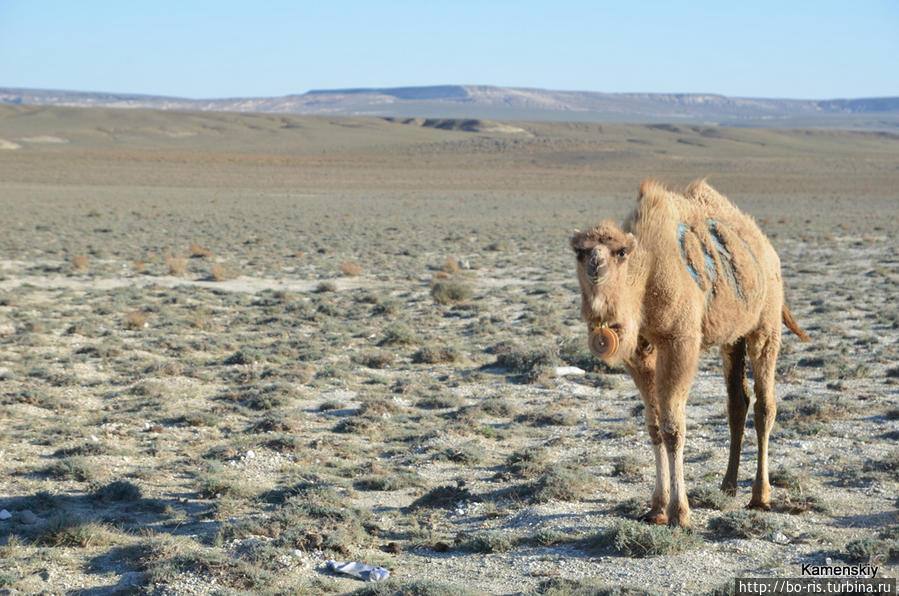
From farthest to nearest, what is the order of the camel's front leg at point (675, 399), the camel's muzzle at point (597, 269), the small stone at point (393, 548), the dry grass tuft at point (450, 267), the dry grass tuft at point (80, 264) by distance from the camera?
the dry grass tuft at point (450, 267)
the dry grass tuft at point (80, 264)
the small stone at point (393, 548)
the camel's front leg at point (675, 399)
the camel's muzzle at point (597, 269)

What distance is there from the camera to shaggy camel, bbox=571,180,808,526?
5332 millimetres

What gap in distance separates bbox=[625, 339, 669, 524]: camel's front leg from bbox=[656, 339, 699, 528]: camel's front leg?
0.11m

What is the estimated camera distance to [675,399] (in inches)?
224

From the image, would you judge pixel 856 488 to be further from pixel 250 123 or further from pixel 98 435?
pixel 250 123

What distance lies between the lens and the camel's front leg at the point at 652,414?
5895mm

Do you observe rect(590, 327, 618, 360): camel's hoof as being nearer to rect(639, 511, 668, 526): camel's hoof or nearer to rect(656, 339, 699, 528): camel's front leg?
rect(656, 339, 699, 528): camel's front leg

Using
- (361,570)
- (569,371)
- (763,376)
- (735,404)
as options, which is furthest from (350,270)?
(361,570)

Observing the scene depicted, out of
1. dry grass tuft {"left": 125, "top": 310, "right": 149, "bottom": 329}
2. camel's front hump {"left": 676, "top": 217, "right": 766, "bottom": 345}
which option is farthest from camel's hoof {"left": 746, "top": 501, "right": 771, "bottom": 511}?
dry grass tuft {"left": 125, "top": 310, "right": 149, "bottom": 329}

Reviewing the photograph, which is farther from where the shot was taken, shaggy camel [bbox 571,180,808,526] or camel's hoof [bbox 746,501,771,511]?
camel's hoof [bbox 746,501,771,511]

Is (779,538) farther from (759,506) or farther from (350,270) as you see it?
(350,270)

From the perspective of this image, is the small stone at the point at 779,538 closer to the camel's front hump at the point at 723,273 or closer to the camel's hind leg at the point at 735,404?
the camel's hind leg at the point at 735,404

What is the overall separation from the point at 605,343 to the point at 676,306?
65cm

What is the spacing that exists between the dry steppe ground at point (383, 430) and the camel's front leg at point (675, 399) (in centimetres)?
26

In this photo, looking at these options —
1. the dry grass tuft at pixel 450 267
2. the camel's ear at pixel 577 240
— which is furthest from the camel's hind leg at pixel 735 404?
the dry grass tuft at pixel 450 267
